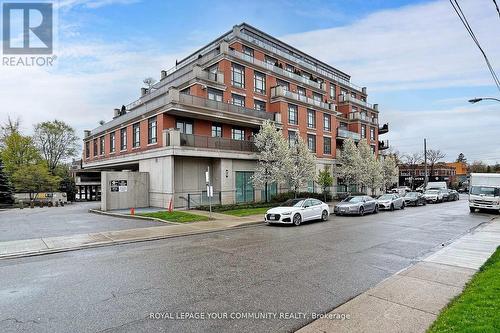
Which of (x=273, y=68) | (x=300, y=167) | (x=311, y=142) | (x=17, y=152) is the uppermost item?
(x=273, y=68)

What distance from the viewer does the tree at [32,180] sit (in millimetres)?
38938

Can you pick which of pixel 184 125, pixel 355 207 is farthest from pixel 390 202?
pixel 184 125

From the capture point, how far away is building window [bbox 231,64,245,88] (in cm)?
3244

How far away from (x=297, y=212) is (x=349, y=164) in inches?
1040

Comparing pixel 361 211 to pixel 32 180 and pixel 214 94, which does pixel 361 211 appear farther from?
pixel 32 180

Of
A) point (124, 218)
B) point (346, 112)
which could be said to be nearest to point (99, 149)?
point (124, 218)

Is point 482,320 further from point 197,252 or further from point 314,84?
point 314,84

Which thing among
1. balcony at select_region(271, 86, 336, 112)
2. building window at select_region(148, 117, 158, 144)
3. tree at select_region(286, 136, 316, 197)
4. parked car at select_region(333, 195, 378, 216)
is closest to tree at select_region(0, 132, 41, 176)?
building window at select_region(148, 117, 158, 144)

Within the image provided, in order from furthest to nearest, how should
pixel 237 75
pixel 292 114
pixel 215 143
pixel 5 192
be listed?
1. pixel 292 114
2. pixel 5 192
3. pixel 237 75
4. pixel 215 143

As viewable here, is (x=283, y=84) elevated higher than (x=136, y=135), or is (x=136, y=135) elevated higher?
(x=283, y=84)

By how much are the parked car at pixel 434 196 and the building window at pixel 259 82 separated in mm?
22771

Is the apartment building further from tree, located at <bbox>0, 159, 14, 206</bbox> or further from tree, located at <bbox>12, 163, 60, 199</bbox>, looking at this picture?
tree, located at <bbox>0, 159, 14, 206</bbox>

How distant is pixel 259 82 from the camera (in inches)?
1385

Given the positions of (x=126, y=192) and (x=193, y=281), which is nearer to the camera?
(x=193, y=281)
